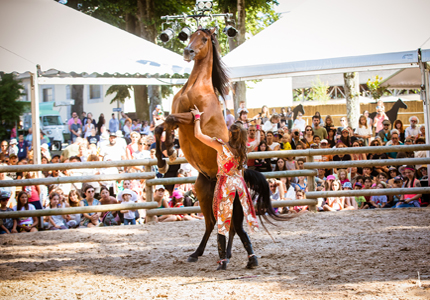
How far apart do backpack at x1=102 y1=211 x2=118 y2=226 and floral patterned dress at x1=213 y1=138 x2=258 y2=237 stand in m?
3.40

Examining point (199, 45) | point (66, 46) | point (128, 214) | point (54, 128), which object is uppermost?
point (66, 46)

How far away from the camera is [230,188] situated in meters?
4.19

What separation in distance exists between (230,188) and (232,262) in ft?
2.76

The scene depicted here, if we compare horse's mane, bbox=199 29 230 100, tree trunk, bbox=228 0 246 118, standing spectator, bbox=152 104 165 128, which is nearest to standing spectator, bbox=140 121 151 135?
standing spectator, bbox=152 104 165 128

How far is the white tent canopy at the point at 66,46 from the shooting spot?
829 centimetres

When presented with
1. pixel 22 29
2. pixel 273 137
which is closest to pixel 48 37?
pixel 22 29

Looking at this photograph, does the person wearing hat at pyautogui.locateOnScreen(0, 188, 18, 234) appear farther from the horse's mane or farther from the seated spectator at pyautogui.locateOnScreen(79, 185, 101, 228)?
the horse's mane

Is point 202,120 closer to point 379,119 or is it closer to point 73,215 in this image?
point 73,215

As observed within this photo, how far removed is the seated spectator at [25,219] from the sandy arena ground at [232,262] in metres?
0.55

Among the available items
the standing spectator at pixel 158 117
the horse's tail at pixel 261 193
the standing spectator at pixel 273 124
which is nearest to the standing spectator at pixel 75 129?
the standing spectator at pixel 158 117

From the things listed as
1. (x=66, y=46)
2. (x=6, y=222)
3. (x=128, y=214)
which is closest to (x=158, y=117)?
(x=66, y=46)

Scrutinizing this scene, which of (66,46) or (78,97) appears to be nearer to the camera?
(66,46)

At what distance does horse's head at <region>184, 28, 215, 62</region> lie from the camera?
445cm

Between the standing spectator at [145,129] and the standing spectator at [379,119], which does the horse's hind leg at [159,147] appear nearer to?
the standing spectator at [379,119]
